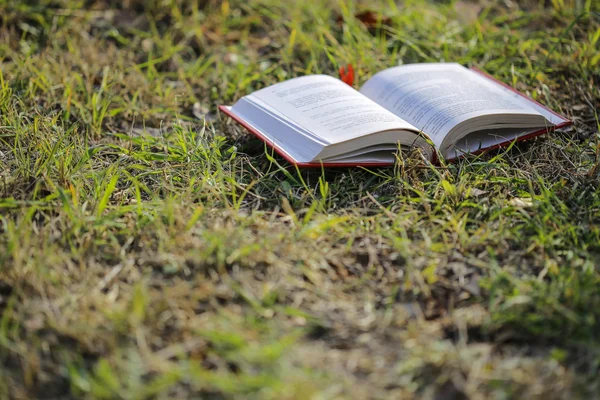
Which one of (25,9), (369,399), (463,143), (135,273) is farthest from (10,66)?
(369,399)

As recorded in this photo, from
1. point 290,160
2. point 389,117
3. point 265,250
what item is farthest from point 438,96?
point 265,250

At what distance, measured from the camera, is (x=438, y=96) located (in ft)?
7.34

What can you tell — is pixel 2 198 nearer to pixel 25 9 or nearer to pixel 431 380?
pixel 431 380

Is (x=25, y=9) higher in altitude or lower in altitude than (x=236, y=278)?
higher

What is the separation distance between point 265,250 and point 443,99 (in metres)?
0.91

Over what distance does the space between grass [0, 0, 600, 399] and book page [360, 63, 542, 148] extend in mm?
150

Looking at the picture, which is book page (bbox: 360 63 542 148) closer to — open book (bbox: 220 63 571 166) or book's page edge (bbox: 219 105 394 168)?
open book (bbox: 220 63 571 166)

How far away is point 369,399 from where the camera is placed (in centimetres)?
135

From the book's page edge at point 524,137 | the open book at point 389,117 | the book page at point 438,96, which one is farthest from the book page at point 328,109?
the book's page edge at point 524,137

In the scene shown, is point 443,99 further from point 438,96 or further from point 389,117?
point 389,117

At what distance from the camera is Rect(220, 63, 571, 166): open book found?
6.61ft

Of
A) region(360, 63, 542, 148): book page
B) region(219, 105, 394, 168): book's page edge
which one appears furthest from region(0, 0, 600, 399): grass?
region(360, 63, 542, 148): book page

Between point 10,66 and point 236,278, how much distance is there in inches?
64.9

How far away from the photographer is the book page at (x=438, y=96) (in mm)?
2135
